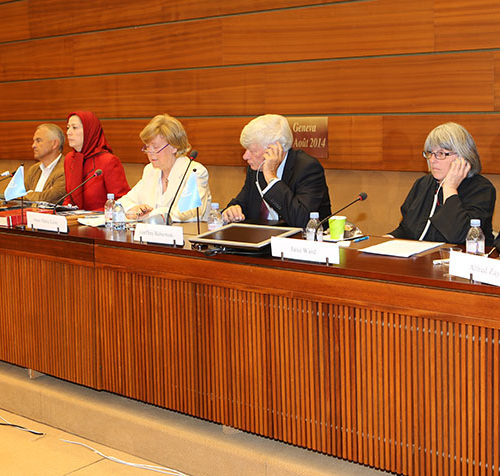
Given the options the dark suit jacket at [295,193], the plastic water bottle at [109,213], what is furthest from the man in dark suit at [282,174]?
the plastic water bottle at [109,213]

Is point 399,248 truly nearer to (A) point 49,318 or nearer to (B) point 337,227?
(B) point 337,227

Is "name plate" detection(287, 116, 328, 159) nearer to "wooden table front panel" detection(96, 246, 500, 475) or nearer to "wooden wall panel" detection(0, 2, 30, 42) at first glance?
"wooden table front panel" detection(96, 246, 500, 475)

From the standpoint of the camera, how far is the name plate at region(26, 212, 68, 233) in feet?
10.4

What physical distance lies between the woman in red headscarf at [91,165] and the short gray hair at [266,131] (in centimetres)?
143

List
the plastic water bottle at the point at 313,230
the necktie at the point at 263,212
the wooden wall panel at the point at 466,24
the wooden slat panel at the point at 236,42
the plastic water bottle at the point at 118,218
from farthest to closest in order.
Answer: the wooden slat panel at the point at 236,42
the wooden wall panel at the point at 466,24
the necktie at the point at 263,212
the plastic water bottle at the point at 118,218
the plastic water bottle at the point at 313,230

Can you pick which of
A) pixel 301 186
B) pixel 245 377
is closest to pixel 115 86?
pixel 301 186

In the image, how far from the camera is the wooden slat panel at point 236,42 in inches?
184

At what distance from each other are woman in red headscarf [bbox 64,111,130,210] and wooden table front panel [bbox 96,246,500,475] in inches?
70.8

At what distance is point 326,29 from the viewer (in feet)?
16.3

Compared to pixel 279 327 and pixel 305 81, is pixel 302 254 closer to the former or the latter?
pixel 279 327

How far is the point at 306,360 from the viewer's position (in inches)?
92.9

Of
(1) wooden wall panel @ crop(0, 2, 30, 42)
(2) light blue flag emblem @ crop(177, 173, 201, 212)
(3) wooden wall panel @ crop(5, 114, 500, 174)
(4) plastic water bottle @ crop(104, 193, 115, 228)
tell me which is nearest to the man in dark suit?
(2) light blue flag emblem @ crop(177, 173, 201, 212)

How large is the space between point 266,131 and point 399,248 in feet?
4.08

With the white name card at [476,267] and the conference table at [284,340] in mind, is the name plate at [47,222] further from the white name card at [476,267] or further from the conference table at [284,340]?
the white name card at [476,267]
